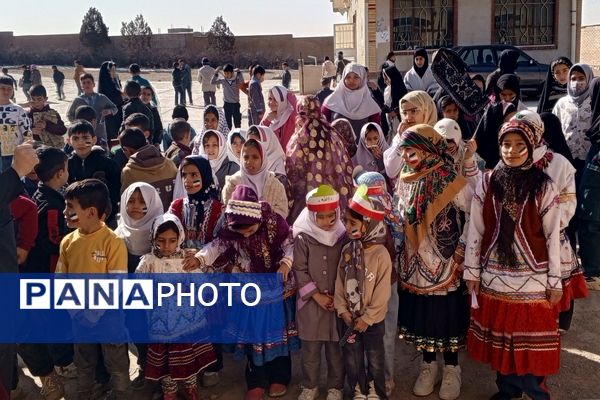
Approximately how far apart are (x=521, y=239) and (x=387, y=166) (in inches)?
42.4

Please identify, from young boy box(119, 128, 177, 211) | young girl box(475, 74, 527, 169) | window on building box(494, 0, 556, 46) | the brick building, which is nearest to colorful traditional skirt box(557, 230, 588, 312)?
young girl box(475, 74, 527, 169)

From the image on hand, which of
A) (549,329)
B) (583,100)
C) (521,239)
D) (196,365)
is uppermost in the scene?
(583,100)

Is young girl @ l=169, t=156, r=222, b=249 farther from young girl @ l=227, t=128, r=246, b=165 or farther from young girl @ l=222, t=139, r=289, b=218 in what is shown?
young girl @ l=227, t=128, r=246, b=165

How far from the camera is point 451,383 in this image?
10.4 ft

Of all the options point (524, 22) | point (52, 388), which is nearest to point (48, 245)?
point (52, 388)

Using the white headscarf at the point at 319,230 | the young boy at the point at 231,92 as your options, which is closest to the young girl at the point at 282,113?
the white headscarf at the point at 319,230

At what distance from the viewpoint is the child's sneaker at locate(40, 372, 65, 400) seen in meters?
3.28

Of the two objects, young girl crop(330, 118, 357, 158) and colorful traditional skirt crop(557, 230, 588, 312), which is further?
young girl crop(330, 118, 357, 158)

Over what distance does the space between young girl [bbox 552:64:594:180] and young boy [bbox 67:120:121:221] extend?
3.55 metres

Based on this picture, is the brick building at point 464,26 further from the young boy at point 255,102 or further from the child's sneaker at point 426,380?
the child's sneaker at point 426,380

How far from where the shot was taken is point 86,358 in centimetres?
309

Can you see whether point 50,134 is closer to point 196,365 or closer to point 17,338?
point 17,338

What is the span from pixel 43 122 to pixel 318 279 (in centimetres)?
403

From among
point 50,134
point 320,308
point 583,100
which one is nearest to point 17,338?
point 320,308
